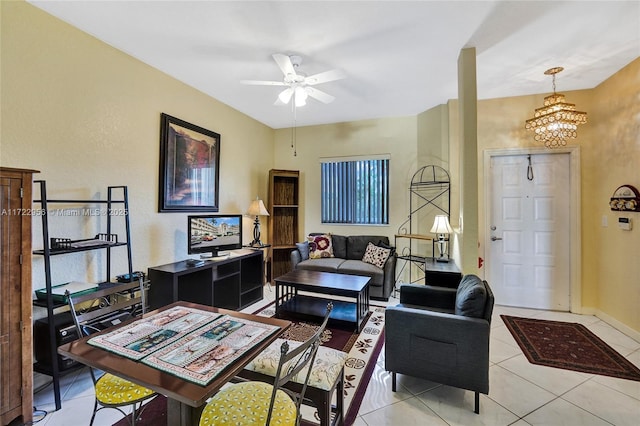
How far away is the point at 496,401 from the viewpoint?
75.4 inches

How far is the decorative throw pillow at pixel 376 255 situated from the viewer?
160 inches

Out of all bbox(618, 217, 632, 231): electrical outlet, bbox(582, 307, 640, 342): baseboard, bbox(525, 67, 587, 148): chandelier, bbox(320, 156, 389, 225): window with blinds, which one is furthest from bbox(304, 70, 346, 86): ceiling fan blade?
bbox(582, 307, 640, 342): baseboard

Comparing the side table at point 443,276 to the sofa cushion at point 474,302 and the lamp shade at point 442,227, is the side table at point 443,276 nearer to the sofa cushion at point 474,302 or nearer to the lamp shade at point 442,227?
the lamp shade at point 442,227

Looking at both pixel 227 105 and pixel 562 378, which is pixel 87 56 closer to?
pixel 227 105

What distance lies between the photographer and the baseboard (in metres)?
2.78

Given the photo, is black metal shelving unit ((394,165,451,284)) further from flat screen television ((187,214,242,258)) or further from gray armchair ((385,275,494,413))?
flat screen television ((187,214,242,258))

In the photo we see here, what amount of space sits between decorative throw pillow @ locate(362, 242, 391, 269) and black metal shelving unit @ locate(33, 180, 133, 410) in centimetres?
304

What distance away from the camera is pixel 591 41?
2490mm

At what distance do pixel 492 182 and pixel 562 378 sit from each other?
7.89 feet

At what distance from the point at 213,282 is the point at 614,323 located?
4597mm

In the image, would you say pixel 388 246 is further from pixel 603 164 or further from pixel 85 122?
pixel 85 122

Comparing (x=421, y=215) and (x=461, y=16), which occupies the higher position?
(x=461, y=16)

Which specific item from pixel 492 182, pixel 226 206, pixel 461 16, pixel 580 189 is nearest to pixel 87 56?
pixel 226 206

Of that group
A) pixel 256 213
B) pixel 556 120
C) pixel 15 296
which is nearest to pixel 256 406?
pixel 15 296
